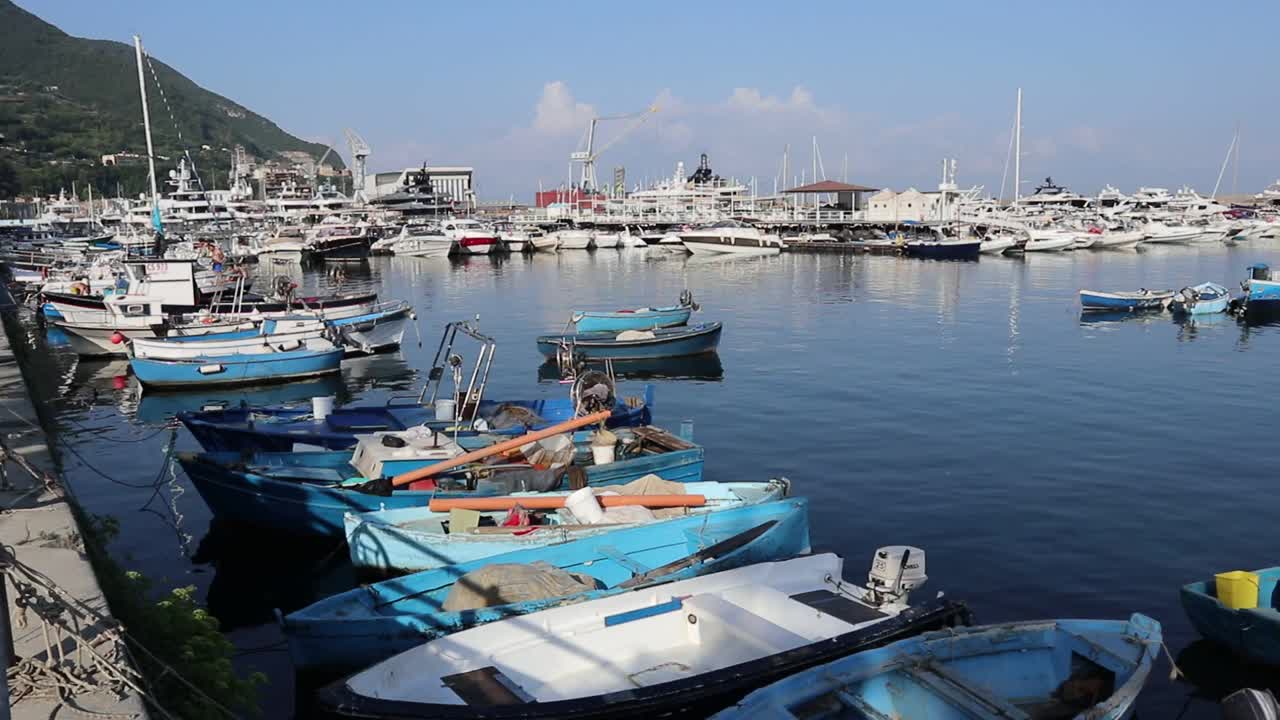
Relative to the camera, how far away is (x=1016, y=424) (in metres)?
21.6

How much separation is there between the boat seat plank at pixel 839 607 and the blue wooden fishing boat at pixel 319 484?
4899mm

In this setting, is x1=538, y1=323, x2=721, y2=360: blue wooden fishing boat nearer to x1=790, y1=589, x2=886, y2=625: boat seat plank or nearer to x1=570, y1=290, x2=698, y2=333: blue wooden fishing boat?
x1=570, y1=290, x2=698, y2=333: blue wooden fishing boat

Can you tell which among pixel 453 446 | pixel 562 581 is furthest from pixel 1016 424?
pixel 562 581

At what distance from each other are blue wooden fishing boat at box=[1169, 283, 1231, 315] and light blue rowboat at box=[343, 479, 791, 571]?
A: 3581 centimetres

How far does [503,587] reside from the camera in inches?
384

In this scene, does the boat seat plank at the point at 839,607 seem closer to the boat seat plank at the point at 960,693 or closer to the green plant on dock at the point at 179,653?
the boat seat plank at the point at 960,693

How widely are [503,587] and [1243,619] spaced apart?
25.8 ft

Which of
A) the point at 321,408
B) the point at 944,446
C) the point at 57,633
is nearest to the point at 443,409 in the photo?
the point at 321,408

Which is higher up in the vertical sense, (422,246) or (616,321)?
(422,246)

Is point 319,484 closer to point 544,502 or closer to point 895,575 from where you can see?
point 544,502

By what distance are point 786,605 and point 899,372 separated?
20.0 m

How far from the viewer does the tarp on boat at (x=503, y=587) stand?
9.68 metres

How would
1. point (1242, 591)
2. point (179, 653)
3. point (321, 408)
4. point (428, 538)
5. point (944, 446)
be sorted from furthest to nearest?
point (944, 446), point (321, 408), point (428, 538), point (1242, 591), point (179, 653)

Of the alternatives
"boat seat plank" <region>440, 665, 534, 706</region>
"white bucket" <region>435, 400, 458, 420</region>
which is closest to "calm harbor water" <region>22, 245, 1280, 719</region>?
"boat seat plank" <region>440, 665, 534, 706</region>
